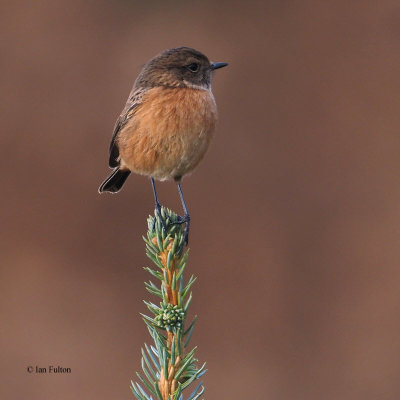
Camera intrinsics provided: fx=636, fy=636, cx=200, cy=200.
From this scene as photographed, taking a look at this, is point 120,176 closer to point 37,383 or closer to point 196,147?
point 196,147

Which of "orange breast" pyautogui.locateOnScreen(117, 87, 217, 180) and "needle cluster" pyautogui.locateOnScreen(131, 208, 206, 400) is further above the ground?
"orange breast" pyautogui.locateOnScreen(117, 87, 217, 180)

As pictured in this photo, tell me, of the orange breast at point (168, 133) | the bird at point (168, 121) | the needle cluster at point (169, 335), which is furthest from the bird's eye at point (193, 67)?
the needle cluster at point (169, 335)

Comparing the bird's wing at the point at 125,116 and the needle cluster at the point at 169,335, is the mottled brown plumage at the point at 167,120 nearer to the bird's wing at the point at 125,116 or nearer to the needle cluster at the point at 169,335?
the bird's wing at the point at 125,116

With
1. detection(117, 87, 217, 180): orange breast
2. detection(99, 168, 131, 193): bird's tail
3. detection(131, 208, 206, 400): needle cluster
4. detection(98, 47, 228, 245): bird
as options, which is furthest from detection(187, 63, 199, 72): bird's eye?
detection(131, 208, 206, 400): needle cluster

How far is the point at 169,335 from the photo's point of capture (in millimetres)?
2473

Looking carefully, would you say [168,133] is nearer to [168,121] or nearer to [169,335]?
[168,121]

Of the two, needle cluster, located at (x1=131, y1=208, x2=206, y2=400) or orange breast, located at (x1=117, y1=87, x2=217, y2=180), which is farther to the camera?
orange breast, located at (x1=117, y1=87, x2=217, y2=180)

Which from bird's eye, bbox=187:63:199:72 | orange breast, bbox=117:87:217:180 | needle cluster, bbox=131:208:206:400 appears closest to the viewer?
needle cluster, bbox=131:208:206:400

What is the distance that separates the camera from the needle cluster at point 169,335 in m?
2.34

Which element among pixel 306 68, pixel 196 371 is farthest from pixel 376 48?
pixel 196 371

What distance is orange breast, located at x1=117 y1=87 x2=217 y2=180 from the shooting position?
422 centimetres

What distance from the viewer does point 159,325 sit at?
2465mm

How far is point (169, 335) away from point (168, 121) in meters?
2.05

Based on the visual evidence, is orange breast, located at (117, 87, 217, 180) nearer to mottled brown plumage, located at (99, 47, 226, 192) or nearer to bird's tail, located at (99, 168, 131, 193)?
mottled brown plumage, located at (99, 47, 226, 192)
